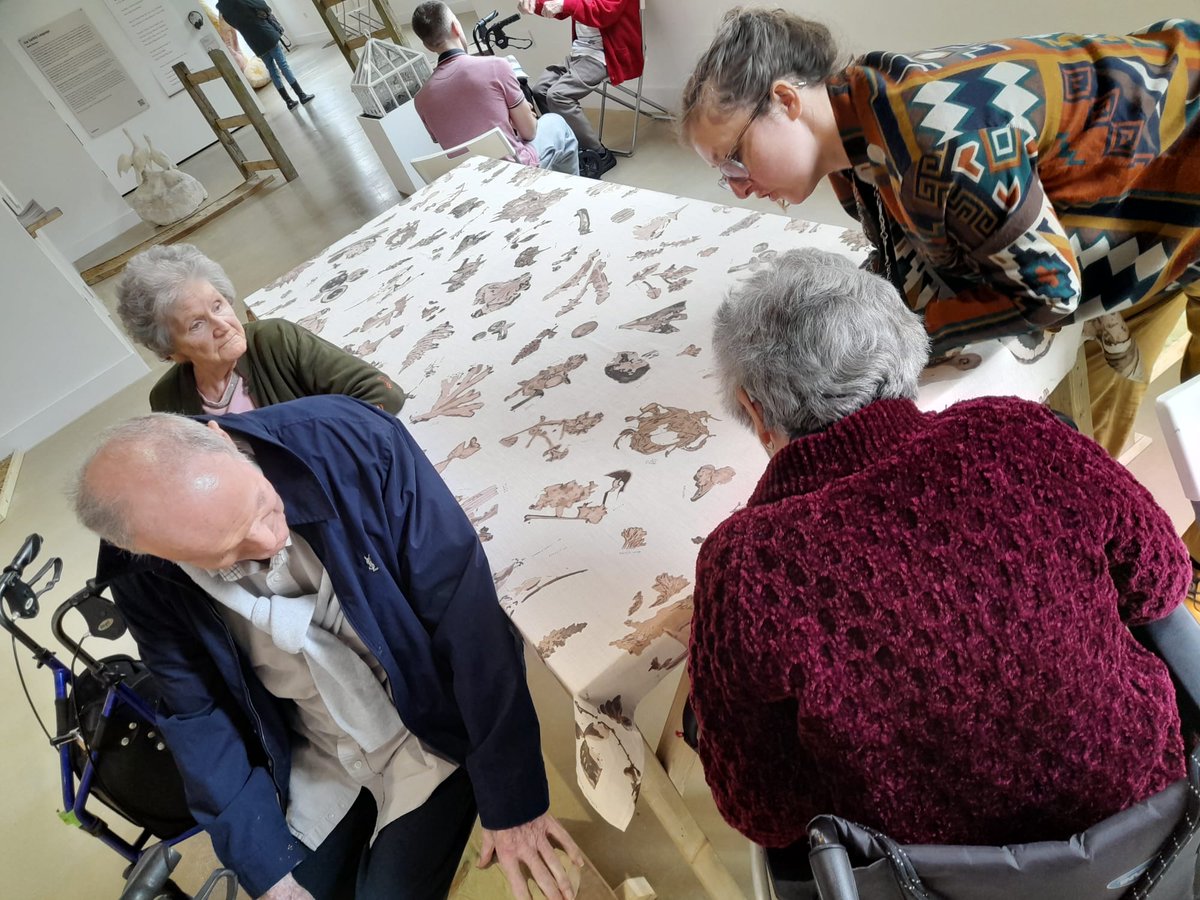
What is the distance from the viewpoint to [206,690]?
1.45 meters

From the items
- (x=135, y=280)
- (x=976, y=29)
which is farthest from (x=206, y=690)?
(x=976, y=29)

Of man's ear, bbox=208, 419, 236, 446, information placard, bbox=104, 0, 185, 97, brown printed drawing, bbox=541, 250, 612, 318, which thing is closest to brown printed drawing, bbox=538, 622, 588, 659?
man's ear, bbox=208, 419, 236, 446

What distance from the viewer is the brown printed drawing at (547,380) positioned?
176 cm

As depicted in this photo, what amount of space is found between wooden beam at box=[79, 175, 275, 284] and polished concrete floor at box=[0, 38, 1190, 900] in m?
0.12

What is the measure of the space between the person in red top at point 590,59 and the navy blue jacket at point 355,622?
370 centimetres

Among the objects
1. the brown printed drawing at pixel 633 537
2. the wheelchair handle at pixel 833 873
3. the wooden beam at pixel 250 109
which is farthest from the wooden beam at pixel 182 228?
the wheelchair handle at pixel 833 873

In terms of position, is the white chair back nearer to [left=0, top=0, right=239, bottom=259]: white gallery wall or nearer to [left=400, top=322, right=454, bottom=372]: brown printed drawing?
[left=400, top=322, right=454, bottom=372]: brown printed drawing

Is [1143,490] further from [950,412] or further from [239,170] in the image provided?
[239,170]

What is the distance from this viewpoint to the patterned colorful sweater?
1077 millimetres

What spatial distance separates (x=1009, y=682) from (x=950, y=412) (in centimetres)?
31

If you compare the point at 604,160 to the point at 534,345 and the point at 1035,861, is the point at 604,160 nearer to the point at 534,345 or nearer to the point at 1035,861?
the point at 534,345

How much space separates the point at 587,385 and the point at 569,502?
0.37 metres

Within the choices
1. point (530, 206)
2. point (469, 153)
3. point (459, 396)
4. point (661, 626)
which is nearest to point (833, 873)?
point (661, 626)

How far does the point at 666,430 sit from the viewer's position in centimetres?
148
